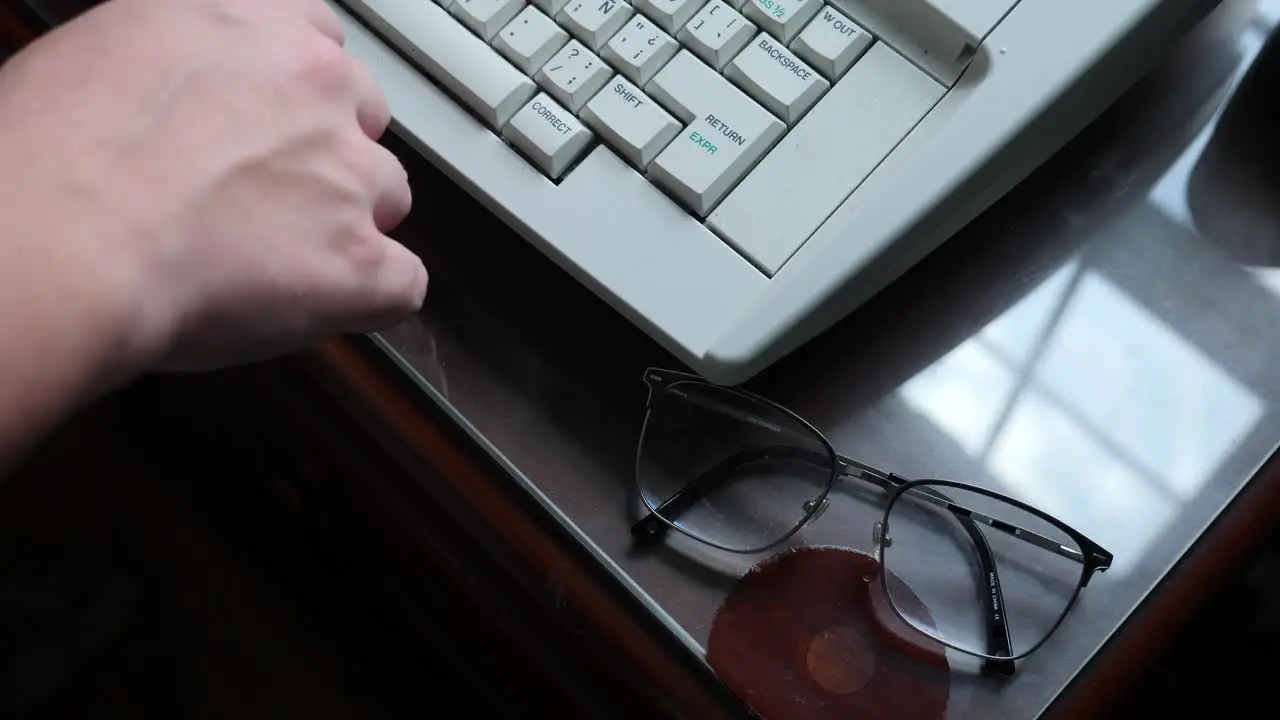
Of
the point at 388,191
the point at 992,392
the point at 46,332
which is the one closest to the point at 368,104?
the point at 388,191

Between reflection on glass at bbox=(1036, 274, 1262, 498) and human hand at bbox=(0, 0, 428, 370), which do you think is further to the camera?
reflection on glass at bbox=(1036, 274, 1262, 498)

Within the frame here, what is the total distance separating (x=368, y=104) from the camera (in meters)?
0.39

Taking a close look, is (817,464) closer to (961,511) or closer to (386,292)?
(961,511)

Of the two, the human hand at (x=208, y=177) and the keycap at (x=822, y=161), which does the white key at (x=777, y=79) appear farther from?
the human hand at (x=208, y=177)

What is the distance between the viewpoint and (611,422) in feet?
1.44

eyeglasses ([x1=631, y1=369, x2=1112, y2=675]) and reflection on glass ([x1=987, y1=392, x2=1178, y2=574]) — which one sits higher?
reflection on glass ([x1=987, y1=392, x2=1178, y2=574])

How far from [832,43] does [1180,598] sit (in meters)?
0.23

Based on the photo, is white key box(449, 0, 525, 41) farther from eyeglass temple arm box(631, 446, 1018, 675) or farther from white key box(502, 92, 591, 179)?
eyeglass temple arm box(631, 446, 1018, 675)

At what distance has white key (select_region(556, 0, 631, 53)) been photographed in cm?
42

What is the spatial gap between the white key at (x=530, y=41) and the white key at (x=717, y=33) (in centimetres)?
5

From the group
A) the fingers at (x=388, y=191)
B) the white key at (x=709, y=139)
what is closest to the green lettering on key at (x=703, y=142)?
the white key at (x=709, y=139)

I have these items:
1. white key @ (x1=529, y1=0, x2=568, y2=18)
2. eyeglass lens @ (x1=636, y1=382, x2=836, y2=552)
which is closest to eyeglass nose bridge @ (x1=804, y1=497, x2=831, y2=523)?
eyeglass lens @ (x1=636, y1=382, x2=836, y2=552)

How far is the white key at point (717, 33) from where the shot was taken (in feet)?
1.35

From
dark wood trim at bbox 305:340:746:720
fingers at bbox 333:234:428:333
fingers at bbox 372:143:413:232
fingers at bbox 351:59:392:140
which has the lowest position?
dark wood trim at bbox 305:340:746:720
